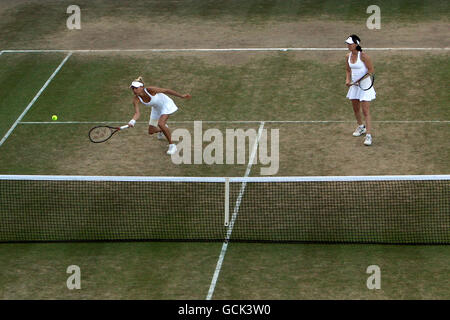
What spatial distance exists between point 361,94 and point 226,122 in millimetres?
3288

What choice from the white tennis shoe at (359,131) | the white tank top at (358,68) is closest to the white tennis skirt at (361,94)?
the white tank top at (358,68)

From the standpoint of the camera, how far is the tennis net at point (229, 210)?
1683cm

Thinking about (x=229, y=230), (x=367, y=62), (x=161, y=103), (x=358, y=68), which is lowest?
(x=229, y=230)

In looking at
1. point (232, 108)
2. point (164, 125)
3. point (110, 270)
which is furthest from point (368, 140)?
point (110, 270)

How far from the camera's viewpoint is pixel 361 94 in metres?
20.4

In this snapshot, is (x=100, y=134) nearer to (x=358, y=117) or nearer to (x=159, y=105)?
(x=159, y=105)

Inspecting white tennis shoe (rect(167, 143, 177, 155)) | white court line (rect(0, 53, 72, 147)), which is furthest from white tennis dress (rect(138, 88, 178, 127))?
white court line (rect(0, 53, 72, 147))

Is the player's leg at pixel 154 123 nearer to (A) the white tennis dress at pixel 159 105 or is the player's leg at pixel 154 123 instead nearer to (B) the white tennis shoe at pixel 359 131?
(A) the white tennis dress at pixel 159 105

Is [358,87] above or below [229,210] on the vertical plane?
above

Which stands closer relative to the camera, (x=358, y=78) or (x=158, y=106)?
(x=358, y=78)

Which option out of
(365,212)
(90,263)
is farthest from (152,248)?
(365,212)

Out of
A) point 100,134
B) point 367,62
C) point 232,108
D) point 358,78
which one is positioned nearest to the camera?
point 367,62

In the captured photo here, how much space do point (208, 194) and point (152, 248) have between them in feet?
7.68

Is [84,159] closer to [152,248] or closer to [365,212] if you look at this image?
[152,248]
